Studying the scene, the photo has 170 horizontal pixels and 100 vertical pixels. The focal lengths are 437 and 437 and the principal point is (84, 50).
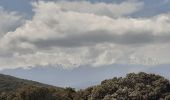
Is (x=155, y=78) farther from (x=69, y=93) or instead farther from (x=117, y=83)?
(x=69, y=93)

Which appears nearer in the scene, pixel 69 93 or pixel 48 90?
pixel 48 90

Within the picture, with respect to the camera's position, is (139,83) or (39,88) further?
(139,83)

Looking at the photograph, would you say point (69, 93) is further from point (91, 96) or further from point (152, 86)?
point (152, 86)

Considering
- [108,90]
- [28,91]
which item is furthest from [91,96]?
[28,91]

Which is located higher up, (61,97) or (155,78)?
(155,78)

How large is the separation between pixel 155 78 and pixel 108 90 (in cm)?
1185

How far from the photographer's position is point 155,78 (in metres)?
106

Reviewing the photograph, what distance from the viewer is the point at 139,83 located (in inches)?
4094

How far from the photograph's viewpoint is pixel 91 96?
10494 centimetres

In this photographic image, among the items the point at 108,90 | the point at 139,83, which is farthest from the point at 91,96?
the point at 139,83

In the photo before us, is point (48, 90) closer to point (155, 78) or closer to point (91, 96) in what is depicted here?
point (91, 96)

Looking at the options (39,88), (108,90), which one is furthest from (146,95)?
(39,88)

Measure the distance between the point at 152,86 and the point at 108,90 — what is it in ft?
34.5

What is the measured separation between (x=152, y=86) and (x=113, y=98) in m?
10.2
